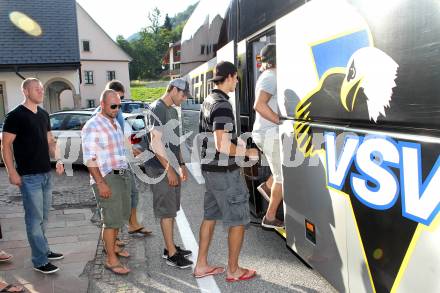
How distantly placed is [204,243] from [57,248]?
2.19 metres

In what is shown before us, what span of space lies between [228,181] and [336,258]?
1.30 metres

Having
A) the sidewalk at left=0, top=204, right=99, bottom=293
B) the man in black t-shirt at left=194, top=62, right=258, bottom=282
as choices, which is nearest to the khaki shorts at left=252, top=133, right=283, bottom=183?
the man in black t-shirt at left=194, top=62, right=258, bottom=282

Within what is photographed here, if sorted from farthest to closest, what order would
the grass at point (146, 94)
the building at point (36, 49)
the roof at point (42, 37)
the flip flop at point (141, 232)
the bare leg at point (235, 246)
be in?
the grass at point (146, 94) < the roof at point (42, 37) < the building at point (36, 49) < the flip flop at point (141, 232) < the bare leg at point (235, 246)

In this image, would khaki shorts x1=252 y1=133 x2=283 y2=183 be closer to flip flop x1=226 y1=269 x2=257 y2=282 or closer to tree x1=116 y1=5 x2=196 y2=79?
flip flop x1=226 y1=269 x2=257 y2=282

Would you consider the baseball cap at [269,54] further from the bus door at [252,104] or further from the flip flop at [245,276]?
the flip flop at [245,276]

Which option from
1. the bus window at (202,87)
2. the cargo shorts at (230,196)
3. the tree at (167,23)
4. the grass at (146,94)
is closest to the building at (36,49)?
the bus window at (202,87)

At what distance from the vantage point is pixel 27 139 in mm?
4418

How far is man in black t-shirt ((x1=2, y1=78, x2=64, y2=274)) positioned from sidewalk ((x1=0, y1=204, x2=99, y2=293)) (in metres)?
0.20

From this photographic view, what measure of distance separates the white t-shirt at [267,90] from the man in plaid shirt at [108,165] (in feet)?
4.88

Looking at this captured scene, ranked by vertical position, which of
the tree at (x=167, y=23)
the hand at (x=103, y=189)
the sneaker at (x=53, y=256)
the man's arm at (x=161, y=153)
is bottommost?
the sneaker at (x=53, y=256)

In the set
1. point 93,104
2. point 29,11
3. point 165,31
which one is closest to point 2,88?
point 29,11

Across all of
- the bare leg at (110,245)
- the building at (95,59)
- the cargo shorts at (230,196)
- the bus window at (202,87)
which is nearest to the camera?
the cargo shorts at (230,196)

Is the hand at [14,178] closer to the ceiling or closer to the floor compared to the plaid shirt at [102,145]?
closer to the floor

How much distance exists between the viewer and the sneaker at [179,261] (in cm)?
469
